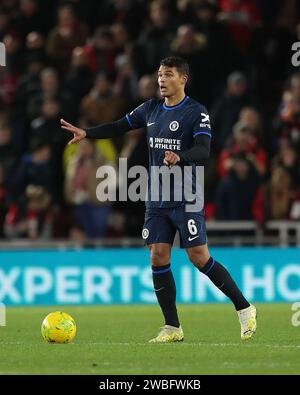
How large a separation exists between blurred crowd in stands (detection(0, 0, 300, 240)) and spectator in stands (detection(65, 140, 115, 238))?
0.05 feet

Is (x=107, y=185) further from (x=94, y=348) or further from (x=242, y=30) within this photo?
(x=94, y=348)

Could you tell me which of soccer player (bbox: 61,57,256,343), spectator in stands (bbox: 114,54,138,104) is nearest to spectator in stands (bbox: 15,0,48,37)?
spectator in stands (bbox: 114,54,138,104)

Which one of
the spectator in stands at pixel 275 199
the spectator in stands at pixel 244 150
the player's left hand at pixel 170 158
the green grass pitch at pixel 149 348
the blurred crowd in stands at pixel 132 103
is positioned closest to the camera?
the green grass pitch at pixel 149 348

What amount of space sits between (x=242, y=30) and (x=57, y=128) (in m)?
3.23

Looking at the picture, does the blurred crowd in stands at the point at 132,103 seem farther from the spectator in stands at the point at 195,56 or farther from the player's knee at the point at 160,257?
the player's knee at the point at 160,257

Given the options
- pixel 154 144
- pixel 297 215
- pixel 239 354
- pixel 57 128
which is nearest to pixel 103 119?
pixel 57 128

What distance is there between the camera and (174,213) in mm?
9844

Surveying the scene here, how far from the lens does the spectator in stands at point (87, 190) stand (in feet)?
52.5

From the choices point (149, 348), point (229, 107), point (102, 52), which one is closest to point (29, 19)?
point (102, 52)

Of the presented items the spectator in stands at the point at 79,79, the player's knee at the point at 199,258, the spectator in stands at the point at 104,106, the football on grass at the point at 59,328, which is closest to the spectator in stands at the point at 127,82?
the spectator in stands at the point at 104,106

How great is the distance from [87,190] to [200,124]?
6544 mm

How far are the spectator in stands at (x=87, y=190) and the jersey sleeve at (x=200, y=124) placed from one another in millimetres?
6272

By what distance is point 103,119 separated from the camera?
16828 millimetres

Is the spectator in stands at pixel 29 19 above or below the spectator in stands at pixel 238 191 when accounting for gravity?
above
